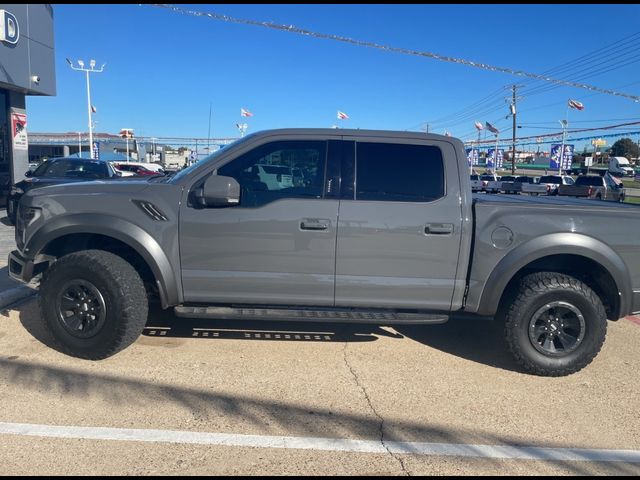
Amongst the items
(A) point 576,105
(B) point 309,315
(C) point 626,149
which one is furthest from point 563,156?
(C) point 626,149

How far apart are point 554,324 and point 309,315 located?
2.10 metres

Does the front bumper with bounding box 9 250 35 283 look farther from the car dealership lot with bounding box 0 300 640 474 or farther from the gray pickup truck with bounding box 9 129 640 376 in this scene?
the car dealership lot with bounding box 0 300 640 474

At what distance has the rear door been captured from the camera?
3961 millimetres

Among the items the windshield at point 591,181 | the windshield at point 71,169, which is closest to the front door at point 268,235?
the windshield at point 71,169

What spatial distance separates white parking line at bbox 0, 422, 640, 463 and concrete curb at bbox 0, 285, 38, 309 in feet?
9.13

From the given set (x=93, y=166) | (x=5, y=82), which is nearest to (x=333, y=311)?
(x=93, y=166)

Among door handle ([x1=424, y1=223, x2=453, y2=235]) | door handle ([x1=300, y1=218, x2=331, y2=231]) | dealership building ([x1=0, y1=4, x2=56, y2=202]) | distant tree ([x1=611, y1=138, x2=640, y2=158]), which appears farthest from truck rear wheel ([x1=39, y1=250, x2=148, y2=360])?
distant tree ([x1=611, y1=138, x2=640, y2=158])

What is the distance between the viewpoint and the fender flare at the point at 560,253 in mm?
3953

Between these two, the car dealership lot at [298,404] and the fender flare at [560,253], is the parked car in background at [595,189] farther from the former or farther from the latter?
the fender flare at [560,253]

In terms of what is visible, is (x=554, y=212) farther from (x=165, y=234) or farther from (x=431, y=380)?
(x=165, y=234)

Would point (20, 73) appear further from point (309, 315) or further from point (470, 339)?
point (470, 339)

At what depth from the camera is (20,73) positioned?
14078 mm

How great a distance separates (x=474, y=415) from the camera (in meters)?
3.48

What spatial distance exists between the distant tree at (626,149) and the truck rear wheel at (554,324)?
107510 mm
